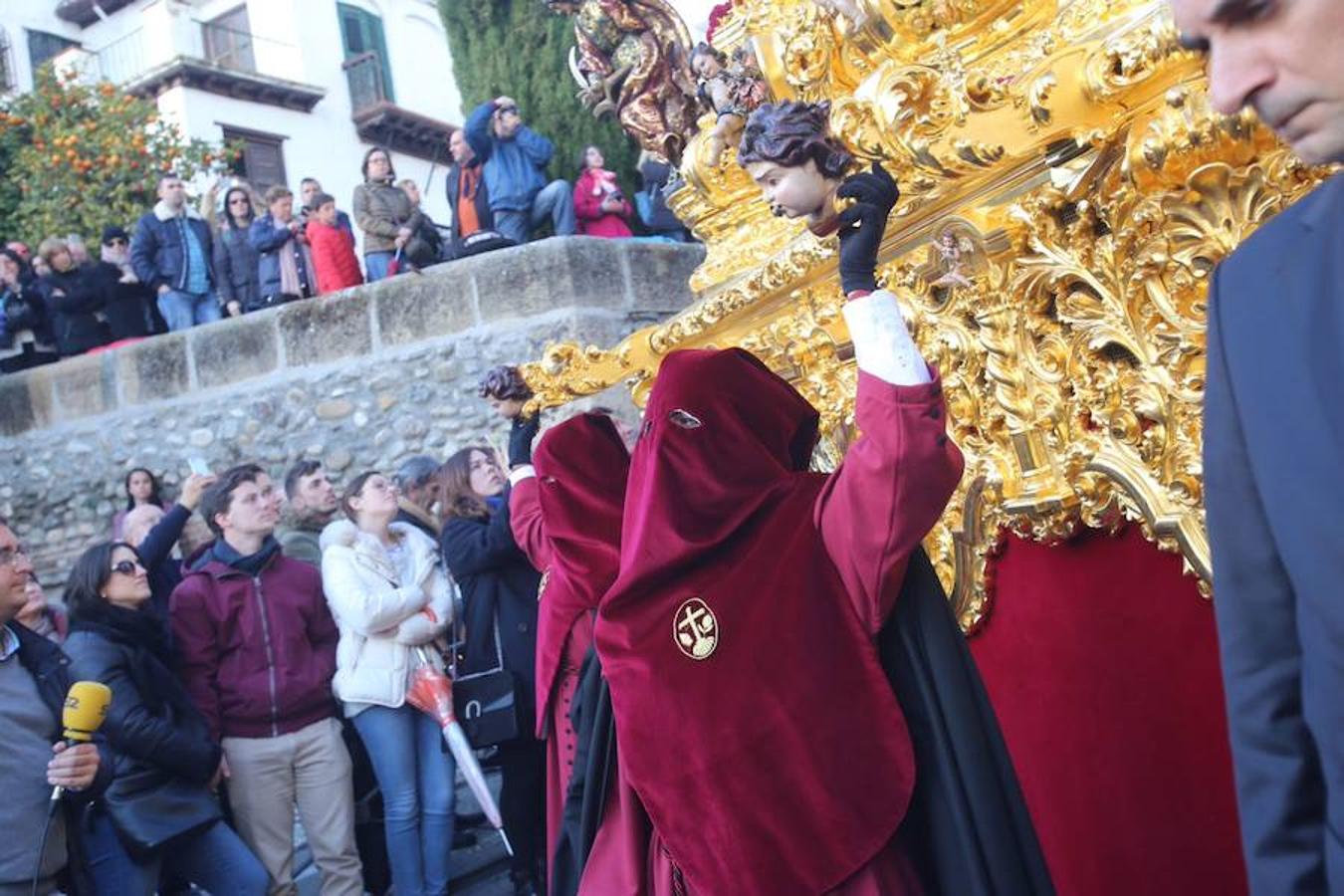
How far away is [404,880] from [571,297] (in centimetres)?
505

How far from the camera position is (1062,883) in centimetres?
245

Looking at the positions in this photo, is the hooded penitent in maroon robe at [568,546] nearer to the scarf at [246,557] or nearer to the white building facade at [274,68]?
the scarf at [246,557]

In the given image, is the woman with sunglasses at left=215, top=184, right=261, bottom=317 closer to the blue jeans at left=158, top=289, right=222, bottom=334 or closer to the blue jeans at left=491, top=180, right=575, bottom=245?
the blue jeans at left=158, top=289, right=222, bottom=334

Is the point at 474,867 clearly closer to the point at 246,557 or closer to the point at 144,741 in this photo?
the point at 246,557

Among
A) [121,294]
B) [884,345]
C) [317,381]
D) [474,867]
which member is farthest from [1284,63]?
[121,294]

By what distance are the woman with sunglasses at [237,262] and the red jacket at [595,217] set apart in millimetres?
2798

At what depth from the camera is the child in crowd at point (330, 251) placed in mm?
10336

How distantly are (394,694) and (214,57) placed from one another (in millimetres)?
21735

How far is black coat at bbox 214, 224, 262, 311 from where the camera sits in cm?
1109

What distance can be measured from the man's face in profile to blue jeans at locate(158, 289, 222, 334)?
1114cm

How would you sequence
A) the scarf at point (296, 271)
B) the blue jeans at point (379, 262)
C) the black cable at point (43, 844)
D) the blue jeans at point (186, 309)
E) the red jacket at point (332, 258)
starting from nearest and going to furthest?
1. the black cable at point (43, 844)
2. the red jacket at point (332, 258)
3. the blue jeans at point (379, 262)
4. the scarf at point (296, 271)
5. the blue jeans at point (186, 309)

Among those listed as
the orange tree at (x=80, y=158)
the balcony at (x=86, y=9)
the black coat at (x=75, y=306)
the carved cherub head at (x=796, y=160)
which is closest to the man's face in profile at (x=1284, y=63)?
the carved cherub head at (x=796, y=160)

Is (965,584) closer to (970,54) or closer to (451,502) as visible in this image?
(970,54)

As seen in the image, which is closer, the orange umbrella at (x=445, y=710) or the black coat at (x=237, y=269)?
the orange umbrella at (x=445, y=710)
